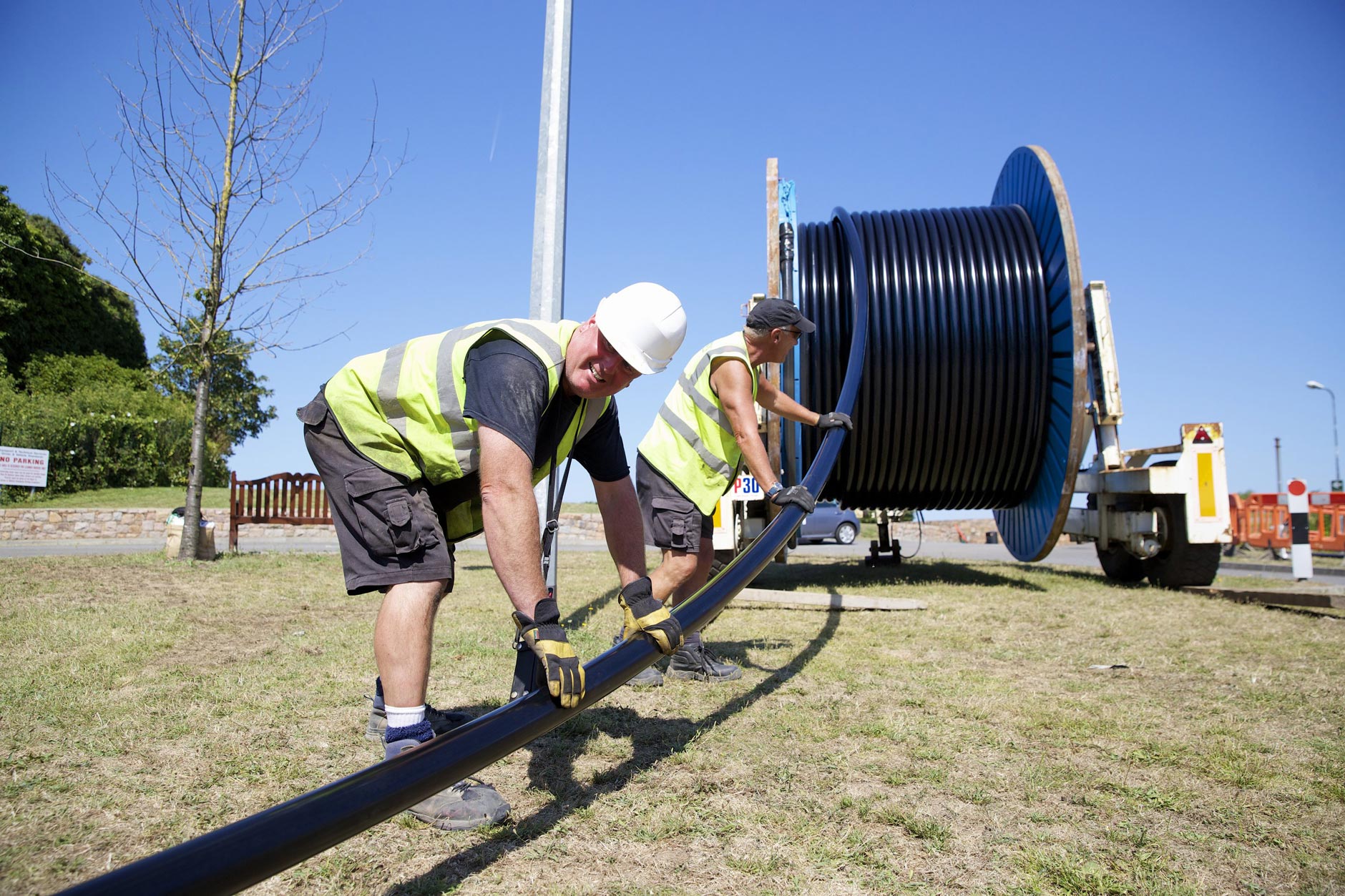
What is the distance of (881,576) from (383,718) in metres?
6.05

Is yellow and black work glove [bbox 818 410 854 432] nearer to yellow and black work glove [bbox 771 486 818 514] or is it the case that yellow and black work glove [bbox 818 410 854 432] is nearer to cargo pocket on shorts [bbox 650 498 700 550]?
yellow and black work glove [bbox 771 486 818 514]

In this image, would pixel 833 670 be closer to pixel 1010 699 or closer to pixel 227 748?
pixel 1010 699

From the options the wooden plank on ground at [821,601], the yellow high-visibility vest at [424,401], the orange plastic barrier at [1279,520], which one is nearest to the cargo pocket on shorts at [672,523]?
the yellow high-visibility vest at [424,401]

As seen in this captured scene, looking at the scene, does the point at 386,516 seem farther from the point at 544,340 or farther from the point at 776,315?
the point at 776,315

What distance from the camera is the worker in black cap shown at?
363 centimetres

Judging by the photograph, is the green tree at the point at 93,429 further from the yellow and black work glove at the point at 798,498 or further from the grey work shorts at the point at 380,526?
the grey work shorts at the point at 380,526

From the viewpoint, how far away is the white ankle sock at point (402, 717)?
2.13 metres

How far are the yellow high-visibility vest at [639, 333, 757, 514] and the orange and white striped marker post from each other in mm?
6459

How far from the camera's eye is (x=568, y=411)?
91.6 inches

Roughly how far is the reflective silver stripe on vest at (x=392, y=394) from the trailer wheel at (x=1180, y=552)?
20.3 feet

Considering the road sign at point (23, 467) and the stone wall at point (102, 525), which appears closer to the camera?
the stone wall at point (102, 525)

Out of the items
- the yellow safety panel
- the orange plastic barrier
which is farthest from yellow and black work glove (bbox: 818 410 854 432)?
the orange plastic barrier

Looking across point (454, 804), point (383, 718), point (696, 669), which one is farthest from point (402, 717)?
point (696, 669)

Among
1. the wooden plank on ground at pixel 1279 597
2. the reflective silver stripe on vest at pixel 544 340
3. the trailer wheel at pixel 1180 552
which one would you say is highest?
the reflective silver stripe on vest at pixel 544 340
